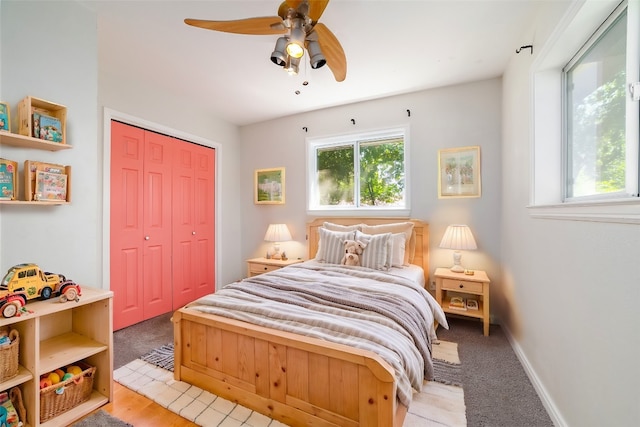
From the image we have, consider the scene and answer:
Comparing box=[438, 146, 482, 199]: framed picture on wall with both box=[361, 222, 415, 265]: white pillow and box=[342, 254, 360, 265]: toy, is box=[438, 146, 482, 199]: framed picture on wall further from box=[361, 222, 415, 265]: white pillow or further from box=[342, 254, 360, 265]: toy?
box=[342, 254, 360, 265]: toy

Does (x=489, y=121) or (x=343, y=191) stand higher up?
(x=489, y=121)

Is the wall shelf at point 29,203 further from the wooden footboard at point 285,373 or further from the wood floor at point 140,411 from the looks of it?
the wood floor at point 140,411

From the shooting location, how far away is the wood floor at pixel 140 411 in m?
1.48

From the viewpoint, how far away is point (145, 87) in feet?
9.39

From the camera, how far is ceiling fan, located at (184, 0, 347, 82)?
144cm

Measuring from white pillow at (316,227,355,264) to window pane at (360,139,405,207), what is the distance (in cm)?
74

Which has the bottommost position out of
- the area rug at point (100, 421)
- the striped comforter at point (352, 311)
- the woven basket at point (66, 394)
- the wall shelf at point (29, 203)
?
the area rug at point (100, 421)

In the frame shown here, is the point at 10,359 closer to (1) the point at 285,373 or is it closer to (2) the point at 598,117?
(1) the point at 285,373

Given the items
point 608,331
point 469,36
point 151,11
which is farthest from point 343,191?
point 608,331

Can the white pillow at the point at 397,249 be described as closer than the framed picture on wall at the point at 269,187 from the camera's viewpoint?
Yes

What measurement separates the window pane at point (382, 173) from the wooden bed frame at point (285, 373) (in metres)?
2.31

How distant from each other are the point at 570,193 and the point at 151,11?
3095mm

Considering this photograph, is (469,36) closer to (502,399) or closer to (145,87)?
(502,399)

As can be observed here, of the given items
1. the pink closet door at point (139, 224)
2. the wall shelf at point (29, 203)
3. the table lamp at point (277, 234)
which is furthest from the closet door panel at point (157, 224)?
the wall shelf at point (29, 203)
